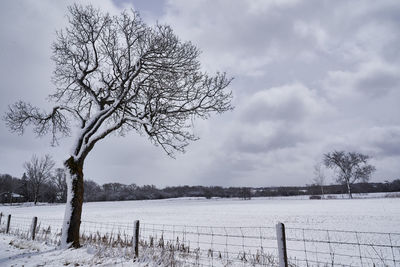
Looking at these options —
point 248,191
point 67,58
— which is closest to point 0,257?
point 67,58

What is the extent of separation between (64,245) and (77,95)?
7.38 metres

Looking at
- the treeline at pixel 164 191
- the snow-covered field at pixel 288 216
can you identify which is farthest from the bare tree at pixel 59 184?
the snow-covered field at pixel 288 216

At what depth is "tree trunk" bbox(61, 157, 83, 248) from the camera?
8.55 m

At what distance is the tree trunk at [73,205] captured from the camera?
28.0 ft

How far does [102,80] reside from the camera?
11.0 m

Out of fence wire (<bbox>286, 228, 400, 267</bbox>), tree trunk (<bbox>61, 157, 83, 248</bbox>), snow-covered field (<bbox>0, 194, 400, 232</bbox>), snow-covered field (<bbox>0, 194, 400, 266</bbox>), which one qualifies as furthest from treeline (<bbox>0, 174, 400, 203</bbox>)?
tree trunk (<bbox>61, 157, 83, 248</bbox>)

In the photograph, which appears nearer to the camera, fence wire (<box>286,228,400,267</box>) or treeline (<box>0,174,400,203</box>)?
fence wire (<box>286,228,400,267</box>)

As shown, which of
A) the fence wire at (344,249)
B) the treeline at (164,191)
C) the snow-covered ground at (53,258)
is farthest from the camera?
the treeline at (164,191)

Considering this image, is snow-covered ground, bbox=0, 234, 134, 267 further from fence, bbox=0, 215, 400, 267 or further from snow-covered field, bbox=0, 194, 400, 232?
snow-covered field, bbox=0, 194, 400, 232

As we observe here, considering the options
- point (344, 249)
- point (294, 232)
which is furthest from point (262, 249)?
point (294, 232)

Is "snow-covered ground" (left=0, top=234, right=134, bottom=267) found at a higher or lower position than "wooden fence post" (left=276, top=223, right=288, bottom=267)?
lower

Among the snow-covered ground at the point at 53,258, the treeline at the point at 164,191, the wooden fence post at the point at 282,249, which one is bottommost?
the treeline at the point at 164,191

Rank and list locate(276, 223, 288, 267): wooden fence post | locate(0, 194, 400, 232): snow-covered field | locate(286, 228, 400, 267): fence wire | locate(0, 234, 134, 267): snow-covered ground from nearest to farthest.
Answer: locate(276, 223, 288, 267): wooden fence post
locate(0, 234, 134, 267): snow-covered ground
locate(286, 228, 400, 267): fence wire
locate(0, 194, 400, 232): snow-covered field

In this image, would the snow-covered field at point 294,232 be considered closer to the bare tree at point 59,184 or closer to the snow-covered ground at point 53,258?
the snow-covered ground at point 53,258
